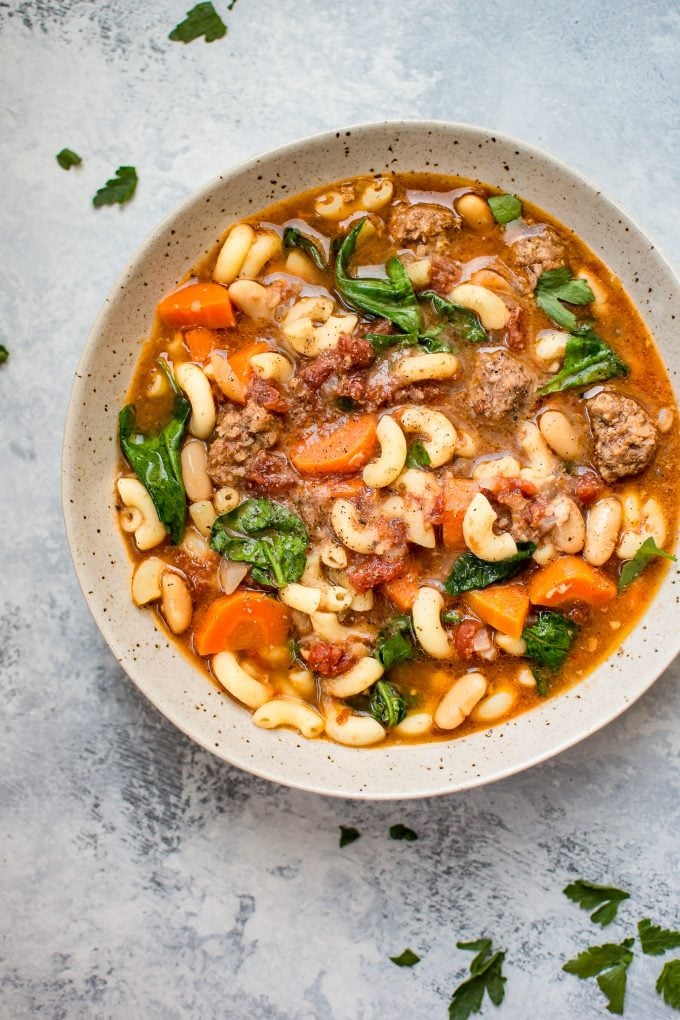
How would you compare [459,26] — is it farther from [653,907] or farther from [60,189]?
[653,907]

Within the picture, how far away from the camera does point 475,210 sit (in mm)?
3600

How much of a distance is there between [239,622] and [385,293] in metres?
1.51

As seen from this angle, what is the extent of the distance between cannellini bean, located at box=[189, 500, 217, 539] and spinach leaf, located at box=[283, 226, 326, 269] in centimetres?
112

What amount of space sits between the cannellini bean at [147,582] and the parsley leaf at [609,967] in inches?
95.8

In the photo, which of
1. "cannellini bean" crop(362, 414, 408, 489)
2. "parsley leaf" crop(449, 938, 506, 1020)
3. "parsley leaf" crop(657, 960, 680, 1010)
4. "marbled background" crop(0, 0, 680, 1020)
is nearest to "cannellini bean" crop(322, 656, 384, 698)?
"marbled background" crop(0, 0, 680, 1020)

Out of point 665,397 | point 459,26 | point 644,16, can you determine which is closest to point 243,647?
point 665,397

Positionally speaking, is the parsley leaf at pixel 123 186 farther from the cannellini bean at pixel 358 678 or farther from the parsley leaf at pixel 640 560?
the parsley leaf at pixel 640 560

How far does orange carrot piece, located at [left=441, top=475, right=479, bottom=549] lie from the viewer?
3.58 m

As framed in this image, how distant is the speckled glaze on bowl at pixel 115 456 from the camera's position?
11.3 ft

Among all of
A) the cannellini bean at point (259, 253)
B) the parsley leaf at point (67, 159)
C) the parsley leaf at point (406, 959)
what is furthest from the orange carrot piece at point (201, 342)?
the parsley leaf at point (406, 959)

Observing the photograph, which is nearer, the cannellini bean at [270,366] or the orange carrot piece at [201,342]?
the cannellini bean at [270,366]

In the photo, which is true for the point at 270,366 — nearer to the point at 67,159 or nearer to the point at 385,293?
the point at 385,293

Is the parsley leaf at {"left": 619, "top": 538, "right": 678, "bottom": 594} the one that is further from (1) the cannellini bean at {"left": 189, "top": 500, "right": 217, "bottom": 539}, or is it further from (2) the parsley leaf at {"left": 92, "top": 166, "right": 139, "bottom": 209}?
(2) the parsley leaf at {"left": 92, "top": 166, "right": 139, "bottom": 209}

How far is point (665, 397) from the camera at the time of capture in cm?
363
